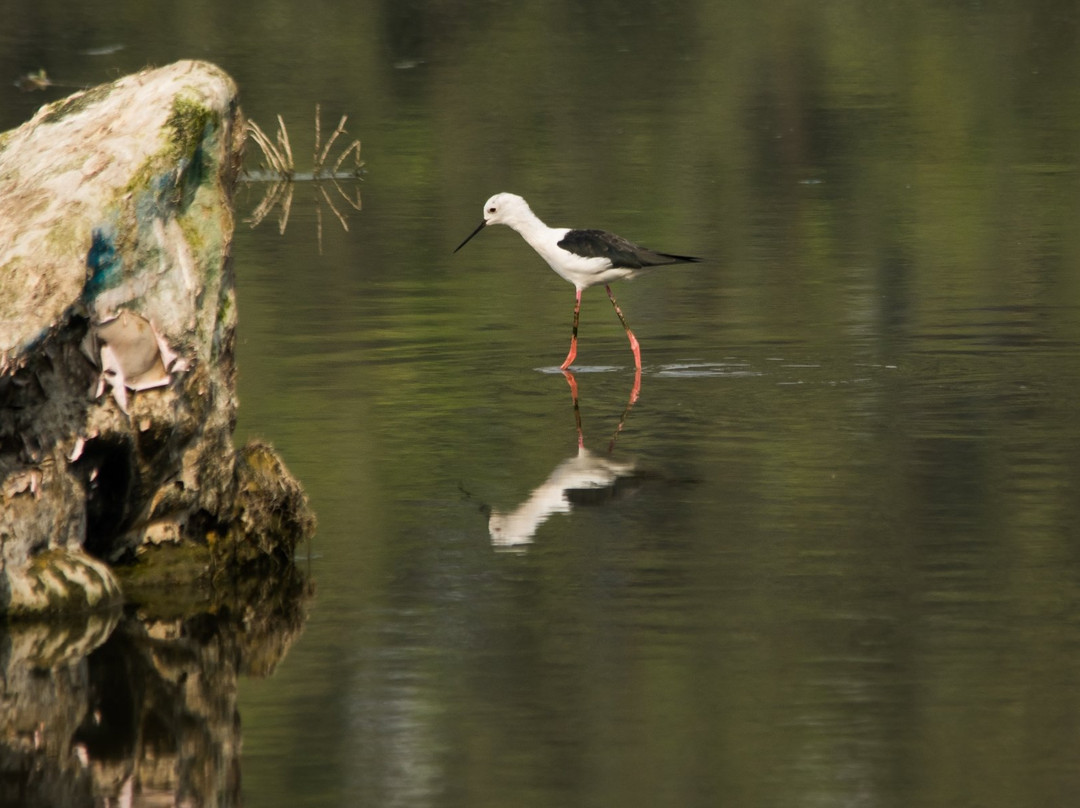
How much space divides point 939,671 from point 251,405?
616cm

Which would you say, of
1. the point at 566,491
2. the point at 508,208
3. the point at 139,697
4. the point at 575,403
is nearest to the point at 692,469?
the point at 566,491

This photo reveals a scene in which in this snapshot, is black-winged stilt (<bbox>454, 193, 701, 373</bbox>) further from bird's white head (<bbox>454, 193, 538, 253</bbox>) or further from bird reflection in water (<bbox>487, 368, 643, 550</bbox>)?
bird reflection in water (<bbox>487, 368, 643, 550</bbox>)

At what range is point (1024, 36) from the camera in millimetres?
38344

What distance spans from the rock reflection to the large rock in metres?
0.33

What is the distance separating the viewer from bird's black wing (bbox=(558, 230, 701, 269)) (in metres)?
14.2

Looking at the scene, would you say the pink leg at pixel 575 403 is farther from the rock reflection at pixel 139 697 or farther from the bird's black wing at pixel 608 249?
the rock reflection at pixel 139 697

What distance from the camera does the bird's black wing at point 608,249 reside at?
14.2 meters

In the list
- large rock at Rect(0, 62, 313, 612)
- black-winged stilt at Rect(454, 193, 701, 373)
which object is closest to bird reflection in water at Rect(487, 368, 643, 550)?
large rock at Rect(0, 62, 313, 612)

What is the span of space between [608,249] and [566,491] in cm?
352

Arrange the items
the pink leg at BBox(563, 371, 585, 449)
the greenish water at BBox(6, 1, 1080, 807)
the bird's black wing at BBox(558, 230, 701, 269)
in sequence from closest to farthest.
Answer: the greenish water at BBox(6, 1, 1080, 807)
the pink leg at BBox(563, 371, 585, 449)
the bird's black wing at BBox(558, 230, 701, 269)

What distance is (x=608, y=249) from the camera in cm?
1420

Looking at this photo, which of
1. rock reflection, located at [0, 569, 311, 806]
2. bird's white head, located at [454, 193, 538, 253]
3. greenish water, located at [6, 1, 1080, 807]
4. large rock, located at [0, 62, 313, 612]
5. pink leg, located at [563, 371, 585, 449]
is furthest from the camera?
bird's white head, located at [454, 193, 538, 253]

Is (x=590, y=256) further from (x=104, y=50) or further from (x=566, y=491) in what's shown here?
(x=104, y=50)

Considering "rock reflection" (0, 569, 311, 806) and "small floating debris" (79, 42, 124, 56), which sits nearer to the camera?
"rock reflection" (0, 569, 311, 806)
